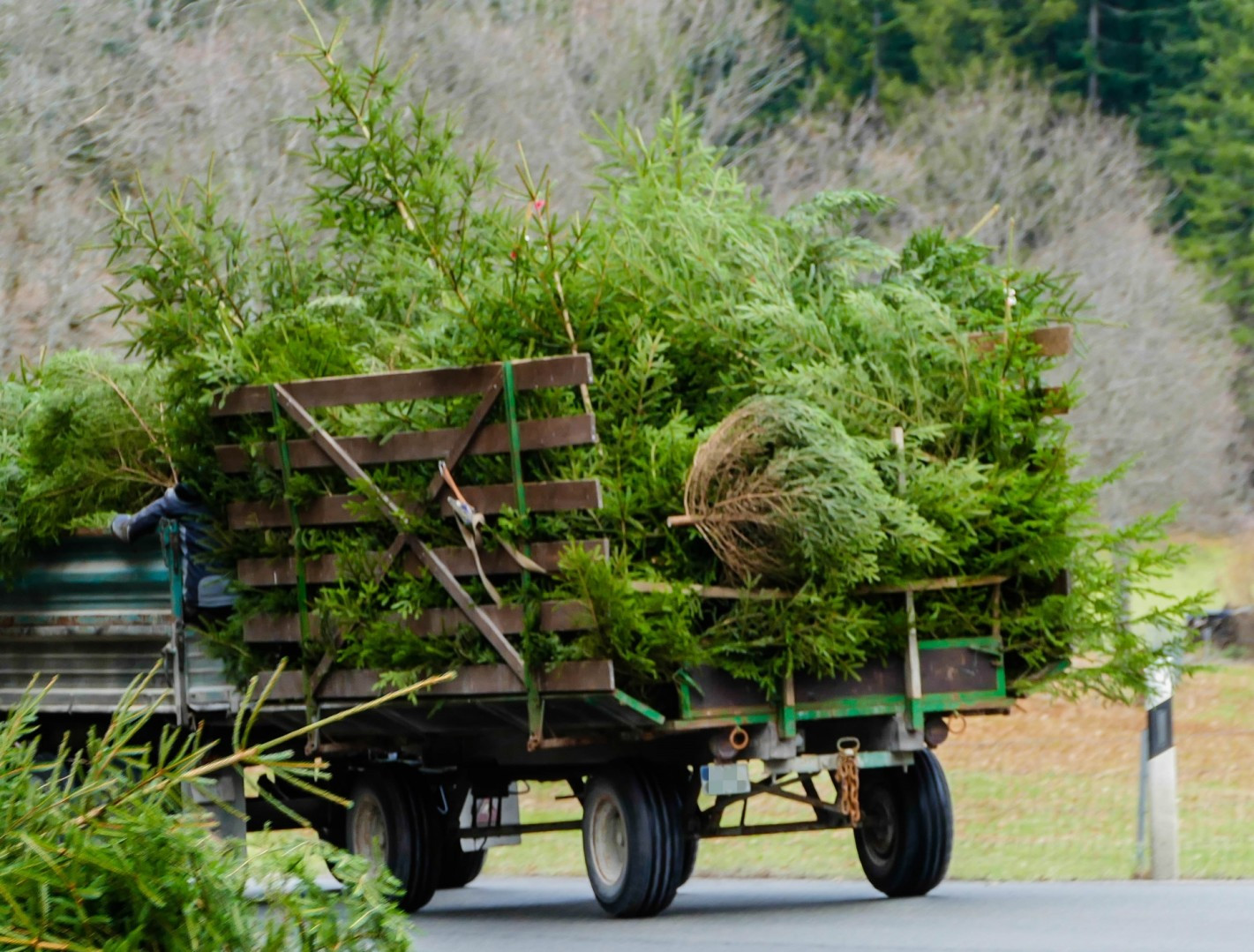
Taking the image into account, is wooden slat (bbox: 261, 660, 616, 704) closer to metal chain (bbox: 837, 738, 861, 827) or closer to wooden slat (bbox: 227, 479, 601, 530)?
wooden slat (bbox: 227, 479, 601, 530)

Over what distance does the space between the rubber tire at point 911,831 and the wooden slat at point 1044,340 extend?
6.85ft

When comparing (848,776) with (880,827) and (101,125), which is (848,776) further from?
(101,125)

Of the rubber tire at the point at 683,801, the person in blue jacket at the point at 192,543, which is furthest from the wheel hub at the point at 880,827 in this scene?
the person in blue jacket at the point at 192,543

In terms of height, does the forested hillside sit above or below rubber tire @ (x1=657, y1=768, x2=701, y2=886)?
above

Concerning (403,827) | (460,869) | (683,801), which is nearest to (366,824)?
(403,827)

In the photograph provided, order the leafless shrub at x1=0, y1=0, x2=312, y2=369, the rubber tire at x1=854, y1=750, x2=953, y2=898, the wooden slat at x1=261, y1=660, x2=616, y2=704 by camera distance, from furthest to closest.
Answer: the leafless shrub at x1=0, y1=0, x2=312, y2=369
the rubber tire at x1=854, y1=750, x2=953, y2=898
the wooden slat at x1=261, y1=660, x2=616, y2=704

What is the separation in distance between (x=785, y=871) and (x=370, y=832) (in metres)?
3.26

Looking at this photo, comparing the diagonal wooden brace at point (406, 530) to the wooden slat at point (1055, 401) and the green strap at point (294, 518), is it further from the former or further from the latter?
the wooden slat at point (1055, 401)

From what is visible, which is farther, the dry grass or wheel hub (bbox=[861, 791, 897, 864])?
the dry grass

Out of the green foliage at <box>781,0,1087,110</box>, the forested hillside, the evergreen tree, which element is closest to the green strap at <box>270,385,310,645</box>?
the forested hillside

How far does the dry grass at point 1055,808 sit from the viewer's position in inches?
516

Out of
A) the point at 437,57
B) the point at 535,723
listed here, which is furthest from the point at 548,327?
the point at 437,57

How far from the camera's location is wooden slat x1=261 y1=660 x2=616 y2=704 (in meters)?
8.97

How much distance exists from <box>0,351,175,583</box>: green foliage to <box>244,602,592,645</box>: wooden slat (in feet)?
3.51
